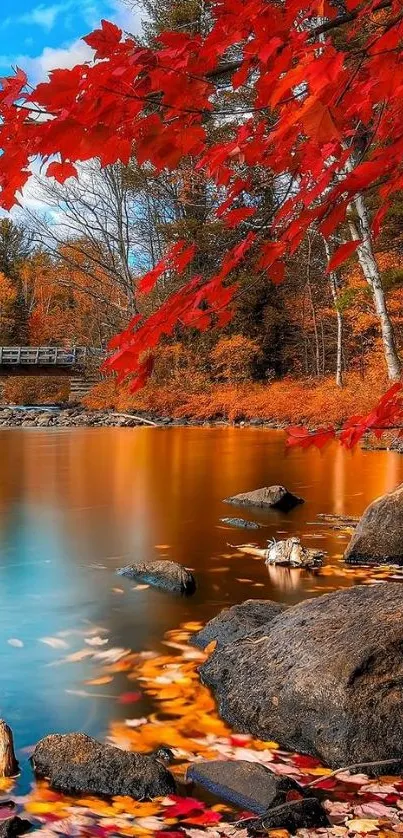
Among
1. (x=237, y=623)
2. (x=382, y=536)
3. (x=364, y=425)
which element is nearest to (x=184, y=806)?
(x=237, y=623)

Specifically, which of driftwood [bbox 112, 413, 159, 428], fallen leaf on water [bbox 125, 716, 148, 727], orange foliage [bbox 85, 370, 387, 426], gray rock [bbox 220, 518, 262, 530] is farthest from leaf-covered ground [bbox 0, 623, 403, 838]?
driftwood [bbox 112, 413, 159, 428]

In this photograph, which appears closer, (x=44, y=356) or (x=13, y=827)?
(x=13, y=827)

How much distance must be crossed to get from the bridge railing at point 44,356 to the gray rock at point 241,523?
104 feet

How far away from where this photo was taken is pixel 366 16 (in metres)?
2.37

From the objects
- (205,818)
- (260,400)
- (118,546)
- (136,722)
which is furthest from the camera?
(260,400)

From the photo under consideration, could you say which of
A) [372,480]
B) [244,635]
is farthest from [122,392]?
[244,635]

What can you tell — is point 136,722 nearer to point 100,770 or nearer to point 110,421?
point 100,770

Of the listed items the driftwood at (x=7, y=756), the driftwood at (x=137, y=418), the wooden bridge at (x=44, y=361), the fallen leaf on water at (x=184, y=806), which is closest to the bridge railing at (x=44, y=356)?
the wooden bridge at (x=44, y=361)

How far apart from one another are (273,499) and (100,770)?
7.15m

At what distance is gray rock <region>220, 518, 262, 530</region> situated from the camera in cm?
866

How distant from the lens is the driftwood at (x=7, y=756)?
3.06 meters

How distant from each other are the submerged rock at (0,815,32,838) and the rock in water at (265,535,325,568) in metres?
4.24

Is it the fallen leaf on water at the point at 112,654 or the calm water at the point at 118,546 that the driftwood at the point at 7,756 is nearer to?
the calm water at the point at 118,546

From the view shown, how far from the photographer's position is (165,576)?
6.08 metres
